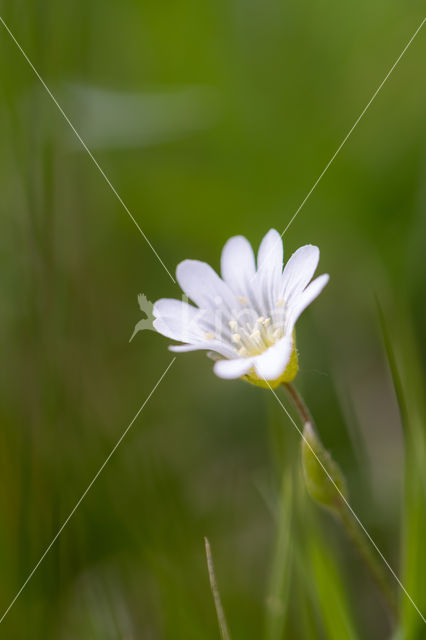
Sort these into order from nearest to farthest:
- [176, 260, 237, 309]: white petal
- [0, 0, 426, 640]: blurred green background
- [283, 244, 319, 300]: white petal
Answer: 1. [283, 244, 319, 300]: white petal
2. [176, 260, 237, 309]: white petal
3. [0, 0, 426, 640]: blurred green background

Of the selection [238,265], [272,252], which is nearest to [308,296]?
[272,252]

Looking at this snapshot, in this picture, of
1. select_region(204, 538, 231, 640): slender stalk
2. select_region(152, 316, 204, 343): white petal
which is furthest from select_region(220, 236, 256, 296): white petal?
select_region(204, 538, 231, 640): slender stalk

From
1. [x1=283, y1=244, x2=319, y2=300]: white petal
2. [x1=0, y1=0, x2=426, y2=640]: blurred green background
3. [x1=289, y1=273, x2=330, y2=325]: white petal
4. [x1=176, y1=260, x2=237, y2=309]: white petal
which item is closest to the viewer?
[x1=289, y1=273, x2=330, y2=325]: white petal

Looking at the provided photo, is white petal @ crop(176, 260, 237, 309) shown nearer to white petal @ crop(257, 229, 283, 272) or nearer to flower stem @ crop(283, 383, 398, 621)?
white petal @ crop(257, 229, 283, 272)

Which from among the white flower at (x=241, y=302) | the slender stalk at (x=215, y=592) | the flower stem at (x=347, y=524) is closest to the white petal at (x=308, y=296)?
the white flower at (x=241, y=302)

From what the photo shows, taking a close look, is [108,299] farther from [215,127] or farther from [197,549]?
[197,549]

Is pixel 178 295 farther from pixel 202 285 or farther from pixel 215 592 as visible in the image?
pixel 215 592

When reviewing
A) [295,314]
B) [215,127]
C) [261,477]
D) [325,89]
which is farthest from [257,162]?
[295,314]

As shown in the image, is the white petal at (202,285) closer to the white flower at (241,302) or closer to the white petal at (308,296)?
the white flower at (241,302)
